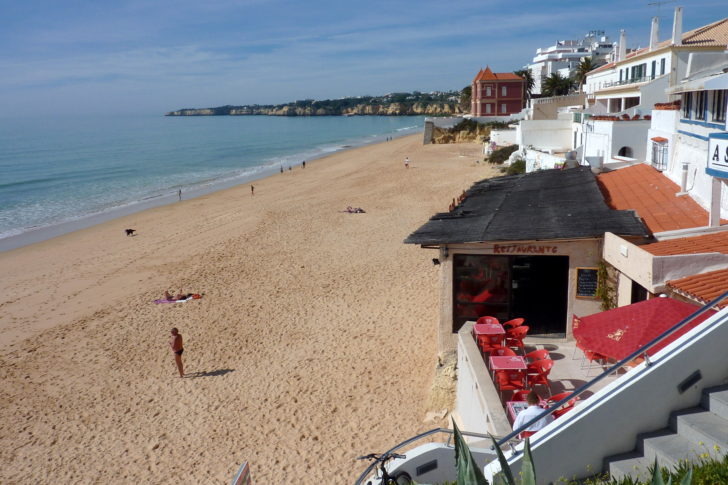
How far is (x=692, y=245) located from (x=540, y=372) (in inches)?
114

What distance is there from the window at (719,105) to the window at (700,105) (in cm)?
84

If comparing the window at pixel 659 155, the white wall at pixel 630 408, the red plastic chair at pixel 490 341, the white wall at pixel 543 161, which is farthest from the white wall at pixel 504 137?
the white wall at pixel 630 408

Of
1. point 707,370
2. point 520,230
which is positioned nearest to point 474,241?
point 520,230

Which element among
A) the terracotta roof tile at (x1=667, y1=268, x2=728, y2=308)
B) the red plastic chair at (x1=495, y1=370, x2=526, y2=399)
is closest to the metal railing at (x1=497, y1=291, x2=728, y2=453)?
the terracotta roof tile at (x1=667, y1=268, x2=728, y2=308)

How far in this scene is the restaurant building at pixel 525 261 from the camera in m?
9.18

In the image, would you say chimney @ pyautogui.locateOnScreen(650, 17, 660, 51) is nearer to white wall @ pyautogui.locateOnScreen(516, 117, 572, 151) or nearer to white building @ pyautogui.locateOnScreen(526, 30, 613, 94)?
white wall @ pyautogui.locateOnScreen(516, 117, 572, 151)

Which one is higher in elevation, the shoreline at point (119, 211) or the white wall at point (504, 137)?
the white wall at point (504, 137)

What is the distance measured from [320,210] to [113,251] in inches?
401

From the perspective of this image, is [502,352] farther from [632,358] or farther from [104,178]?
[104,178]

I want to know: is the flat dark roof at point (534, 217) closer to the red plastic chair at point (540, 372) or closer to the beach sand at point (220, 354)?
the red plastic chair at point (540, 372)

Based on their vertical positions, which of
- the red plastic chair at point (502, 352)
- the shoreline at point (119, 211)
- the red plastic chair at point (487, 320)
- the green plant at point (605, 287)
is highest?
the green plant at point (605, 287)

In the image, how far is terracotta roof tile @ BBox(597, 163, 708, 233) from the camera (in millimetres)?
10234

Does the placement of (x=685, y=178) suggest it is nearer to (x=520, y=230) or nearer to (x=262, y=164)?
(x=520, y=230)

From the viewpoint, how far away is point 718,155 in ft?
27.0
